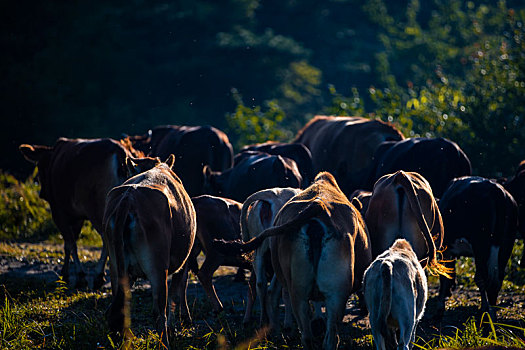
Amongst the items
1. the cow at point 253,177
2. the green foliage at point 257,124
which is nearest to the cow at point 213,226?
the cow at point 253,177

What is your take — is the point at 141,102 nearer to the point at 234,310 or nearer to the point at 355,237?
the point at 234,310

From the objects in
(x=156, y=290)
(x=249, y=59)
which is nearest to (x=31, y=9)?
(x=249, y=59)

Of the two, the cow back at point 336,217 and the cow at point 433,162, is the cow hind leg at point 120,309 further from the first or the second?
the cow at point 433,162

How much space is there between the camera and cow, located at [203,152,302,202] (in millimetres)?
10203

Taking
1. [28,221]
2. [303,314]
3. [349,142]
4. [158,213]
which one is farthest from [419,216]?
[28,221]

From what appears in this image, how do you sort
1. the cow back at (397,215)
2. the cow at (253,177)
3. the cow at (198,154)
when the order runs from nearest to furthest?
1. the cow back at (397,215)
2. the cow at (253,177)
3. the cow at (198,154)

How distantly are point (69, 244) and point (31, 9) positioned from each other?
1736 centimetres

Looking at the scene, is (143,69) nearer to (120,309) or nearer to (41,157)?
(41,157)

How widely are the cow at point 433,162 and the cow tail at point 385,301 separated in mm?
5453

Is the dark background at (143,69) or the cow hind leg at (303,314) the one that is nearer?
the cow hind leg at (303,314)

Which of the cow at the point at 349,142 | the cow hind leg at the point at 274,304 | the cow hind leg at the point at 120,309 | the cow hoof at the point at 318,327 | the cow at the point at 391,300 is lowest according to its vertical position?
the cow at the point at 349,142

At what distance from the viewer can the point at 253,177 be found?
10.6 m

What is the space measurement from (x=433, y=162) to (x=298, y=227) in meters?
5.39

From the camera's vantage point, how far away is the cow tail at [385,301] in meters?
5.22
